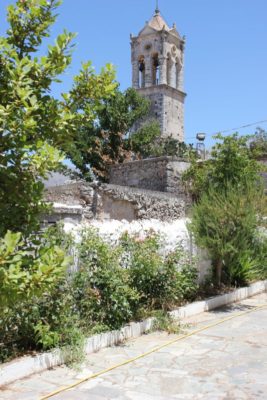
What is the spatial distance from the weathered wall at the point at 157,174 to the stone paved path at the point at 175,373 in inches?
422

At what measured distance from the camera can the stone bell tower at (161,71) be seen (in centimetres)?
4444

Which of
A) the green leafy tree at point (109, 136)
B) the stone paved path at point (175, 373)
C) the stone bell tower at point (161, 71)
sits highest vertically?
the stone bell tower at point (161, 71)

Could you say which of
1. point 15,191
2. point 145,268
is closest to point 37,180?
point 15,191

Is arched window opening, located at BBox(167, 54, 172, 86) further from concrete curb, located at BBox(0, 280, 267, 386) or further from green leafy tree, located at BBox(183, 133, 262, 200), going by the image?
concrete curb, located at BBox(0, 280, 267, 386)

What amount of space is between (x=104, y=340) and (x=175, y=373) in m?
1.32

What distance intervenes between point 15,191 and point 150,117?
4170cm

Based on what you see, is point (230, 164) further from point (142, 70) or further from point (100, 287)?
point (142, 70)

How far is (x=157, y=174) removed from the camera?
18.0 m

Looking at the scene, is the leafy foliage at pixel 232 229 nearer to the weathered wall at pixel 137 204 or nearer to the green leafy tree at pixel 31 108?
the weathered wall at pixel 137 204

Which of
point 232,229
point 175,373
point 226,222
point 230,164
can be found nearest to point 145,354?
point 175,373

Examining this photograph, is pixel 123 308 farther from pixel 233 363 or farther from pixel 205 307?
pixel 205 307

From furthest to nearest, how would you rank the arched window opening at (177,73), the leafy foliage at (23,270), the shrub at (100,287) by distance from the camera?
1. the arched window opening at (177,73)
2. the shrub at (100,287)
3. the leafy foliage at (23,270)

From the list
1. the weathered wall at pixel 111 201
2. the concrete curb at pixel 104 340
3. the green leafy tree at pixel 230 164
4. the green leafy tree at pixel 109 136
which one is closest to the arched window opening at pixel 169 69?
the green leafy tree at pixel 109 136

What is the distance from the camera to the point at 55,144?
132 inches
